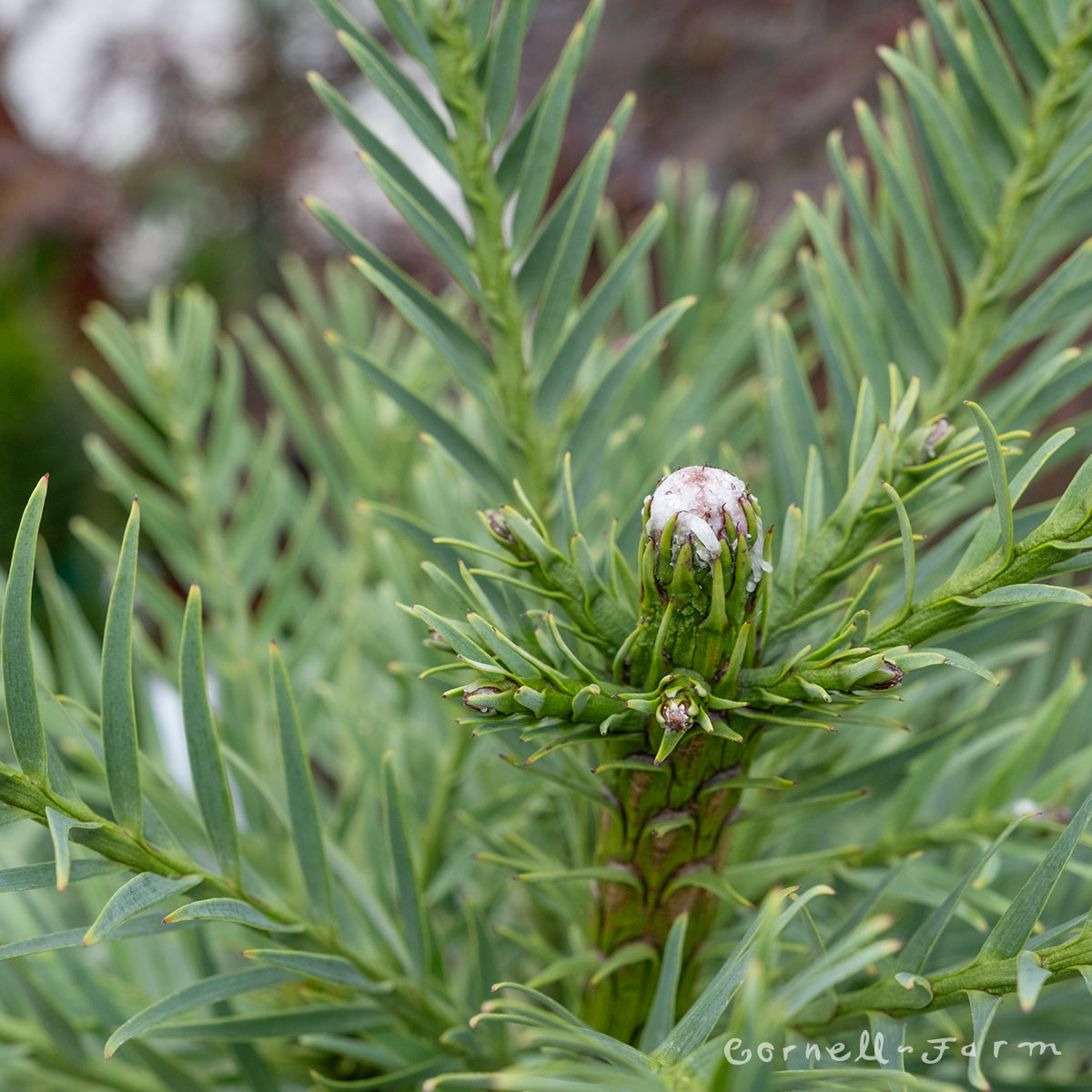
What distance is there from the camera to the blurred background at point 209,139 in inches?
32.6

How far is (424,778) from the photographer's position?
26 cm

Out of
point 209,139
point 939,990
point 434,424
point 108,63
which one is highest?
point 108,63

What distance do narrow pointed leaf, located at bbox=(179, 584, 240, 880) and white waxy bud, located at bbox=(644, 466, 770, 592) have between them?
73 millimetres

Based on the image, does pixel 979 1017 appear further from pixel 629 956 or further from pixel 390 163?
pixel 390 163

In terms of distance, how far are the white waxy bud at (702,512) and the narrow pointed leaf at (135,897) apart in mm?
84

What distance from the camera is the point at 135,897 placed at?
0.45 feet

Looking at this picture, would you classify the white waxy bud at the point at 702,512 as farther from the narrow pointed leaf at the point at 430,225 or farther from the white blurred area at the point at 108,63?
the white blurred area at the point at 108,63

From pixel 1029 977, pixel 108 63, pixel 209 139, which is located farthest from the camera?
pixel 209 139

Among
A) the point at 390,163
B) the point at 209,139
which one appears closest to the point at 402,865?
the point at 390,163

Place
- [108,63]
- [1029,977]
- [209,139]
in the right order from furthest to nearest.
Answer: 1. [209,139]
2. [108,63]
3. [1029,977]

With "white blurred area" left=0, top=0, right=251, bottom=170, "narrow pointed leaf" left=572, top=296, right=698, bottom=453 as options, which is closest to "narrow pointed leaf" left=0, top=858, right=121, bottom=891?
"narrow pointed leaf" left=572, top=296, right=698, bottom=453

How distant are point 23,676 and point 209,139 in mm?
2343

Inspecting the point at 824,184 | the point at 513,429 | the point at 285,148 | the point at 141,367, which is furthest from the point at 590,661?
the point at 285,148

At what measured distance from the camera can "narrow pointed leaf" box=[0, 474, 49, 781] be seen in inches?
5.1
